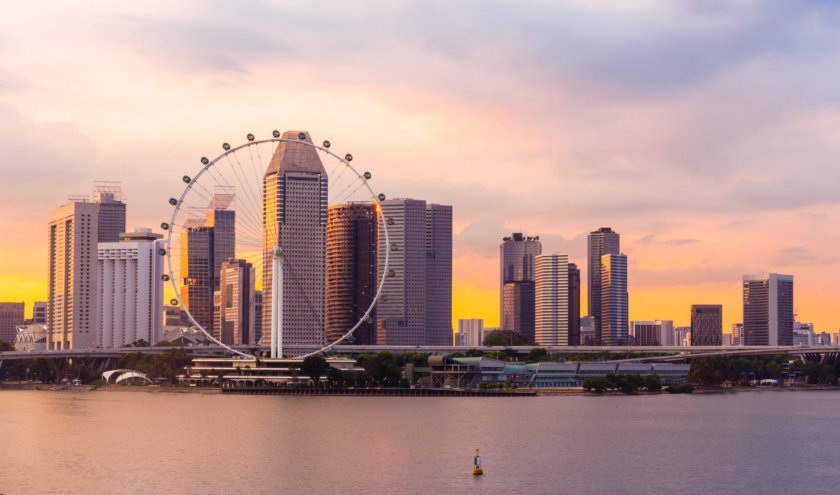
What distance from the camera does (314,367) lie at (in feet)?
630

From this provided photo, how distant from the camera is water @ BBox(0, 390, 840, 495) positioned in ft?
268

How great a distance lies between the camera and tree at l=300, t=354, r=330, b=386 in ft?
630

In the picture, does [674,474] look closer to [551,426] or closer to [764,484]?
[764,484]

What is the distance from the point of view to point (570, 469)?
3546 inches

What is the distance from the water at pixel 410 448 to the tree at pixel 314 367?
88.0 feet

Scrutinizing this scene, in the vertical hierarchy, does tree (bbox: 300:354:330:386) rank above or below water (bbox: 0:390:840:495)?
above

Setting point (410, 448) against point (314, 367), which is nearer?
point (410, 448)

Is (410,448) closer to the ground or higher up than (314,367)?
closer to the ground

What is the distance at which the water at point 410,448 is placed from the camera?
8181 cm

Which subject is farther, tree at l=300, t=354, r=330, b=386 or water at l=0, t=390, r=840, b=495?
tree at l=300, t=354, r=330, b=386

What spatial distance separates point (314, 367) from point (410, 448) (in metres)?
90.7

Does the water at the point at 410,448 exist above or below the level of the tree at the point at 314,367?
below

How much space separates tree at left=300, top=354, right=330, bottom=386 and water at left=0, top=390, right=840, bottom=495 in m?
26.8

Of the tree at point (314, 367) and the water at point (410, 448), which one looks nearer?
the water at point (410, 448)
